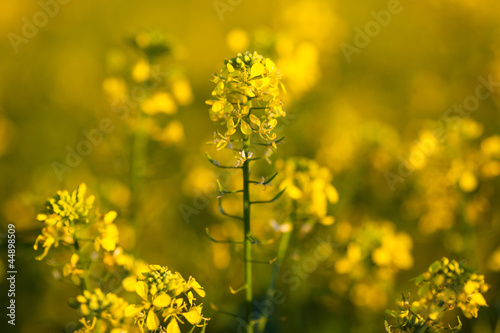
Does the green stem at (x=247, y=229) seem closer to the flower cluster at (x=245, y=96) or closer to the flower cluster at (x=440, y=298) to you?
the flower cluster at (x=245, y=96)

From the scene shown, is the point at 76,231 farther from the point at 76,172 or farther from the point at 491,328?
the point at 76,172

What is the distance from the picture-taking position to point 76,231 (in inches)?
76.5

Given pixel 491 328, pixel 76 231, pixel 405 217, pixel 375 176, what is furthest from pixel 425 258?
pixel 76 231

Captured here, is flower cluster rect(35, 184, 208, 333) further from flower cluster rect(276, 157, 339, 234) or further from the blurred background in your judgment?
flower cluster rect(276, 157, 339, 234)

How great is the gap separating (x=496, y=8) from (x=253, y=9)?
447 centimetres

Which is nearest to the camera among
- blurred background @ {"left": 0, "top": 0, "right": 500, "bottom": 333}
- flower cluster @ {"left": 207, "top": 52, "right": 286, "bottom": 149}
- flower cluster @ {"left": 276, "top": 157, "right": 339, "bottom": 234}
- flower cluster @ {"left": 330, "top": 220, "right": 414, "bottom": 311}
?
flower cluster @ {"left": 207, "top": 52, "right": 286, "bottom": 149}

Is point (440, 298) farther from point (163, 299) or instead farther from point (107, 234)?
point (107, 234)

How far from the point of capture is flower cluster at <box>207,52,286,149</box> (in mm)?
1771

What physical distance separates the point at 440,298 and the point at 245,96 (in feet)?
3.42

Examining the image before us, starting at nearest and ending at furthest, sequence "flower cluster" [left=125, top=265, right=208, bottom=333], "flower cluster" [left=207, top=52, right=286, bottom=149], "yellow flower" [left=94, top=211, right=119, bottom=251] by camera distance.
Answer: "flower cluster" [left=125, top=265, right=208, bottom=333]
"flower cluster" [left=207, top=52, right=286, bottom=149]
"yellow flower" [left=94, top=211, right=119, bottom=251]

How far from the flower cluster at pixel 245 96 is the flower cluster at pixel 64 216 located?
2.09 ft

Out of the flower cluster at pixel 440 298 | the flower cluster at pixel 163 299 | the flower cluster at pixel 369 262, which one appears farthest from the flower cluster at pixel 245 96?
the flower cluster at pixel 369 262

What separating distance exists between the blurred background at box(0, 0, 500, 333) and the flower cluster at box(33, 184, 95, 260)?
36cm

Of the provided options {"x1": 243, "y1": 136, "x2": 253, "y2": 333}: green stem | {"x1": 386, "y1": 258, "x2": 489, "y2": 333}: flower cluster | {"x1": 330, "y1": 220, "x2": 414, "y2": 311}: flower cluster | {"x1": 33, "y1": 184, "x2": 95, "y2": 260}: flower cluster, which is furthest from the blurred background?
{"x1": 386, "y1": 258, "x2": 489, "y2": 333}: flower cluster
